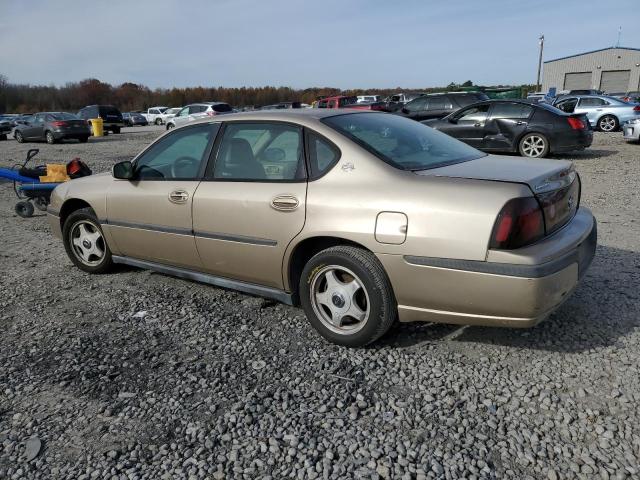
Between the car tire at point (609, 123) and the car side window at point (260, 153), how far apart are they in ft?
63.8

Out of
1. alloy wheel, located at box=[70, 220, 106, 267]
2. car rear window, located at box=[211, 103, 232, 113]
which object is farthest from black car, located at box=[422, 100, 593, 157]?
car rear window, located at box=[211, 103, 232, 113]

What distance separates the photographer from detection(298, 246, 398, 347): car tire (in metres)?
3.11

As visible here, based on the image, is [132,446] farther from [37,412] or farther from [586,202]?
[586,202]

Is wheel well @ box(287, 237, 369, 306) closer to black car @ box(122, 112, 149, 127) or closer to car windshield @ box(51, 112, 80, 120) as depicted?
car windshield @ box(51, 112, 80, 120)

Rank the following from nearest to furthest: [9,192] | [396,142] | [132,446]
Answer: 1. [132,446]
2. [396,142]
3. [9,192]

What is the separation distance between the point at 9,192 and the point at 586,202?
1051 cm

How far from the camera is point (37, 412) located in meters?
2.81

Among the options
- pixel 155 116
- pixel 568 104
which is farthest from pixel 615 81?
pixel 155 116

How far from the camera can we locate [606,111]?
19.2 m

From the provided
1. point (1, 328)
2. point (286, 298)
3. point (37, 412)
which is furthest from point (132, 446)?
point (1, 328)

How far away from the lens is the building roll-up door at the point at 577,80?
181 ft

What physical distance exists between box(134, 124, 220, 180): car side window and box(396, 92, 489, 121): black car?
13335mm

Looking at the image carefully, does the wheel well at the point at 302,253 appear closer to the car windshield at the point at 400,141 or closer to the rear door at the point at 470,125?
the car windshield at the point at 400,141

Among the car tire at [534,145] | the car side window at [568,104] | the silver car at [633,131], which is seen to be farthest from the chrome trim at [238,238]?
the car side window at [568,104]
